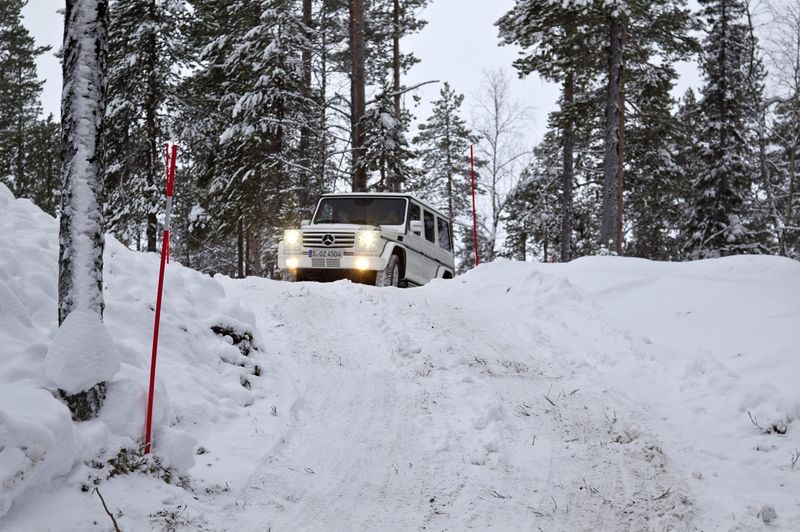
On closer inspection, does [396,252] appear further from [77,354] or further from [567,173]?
[567,173]

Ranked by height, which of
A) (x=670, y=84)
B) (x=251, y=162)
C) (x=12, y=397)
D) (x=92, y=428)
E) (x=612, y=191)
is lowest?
(x=92, y=428)

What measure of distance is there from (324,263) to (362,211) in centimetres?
157

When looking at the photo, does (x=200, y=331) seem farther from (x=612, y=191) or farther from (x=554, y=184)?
(x=554, y=184)

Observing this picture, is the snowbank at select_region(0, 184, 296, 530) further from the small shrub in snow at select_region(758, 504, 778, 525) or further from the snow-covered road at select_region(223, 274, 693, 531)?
the small shrub in snow at select_region(758, 504, 778, 525)

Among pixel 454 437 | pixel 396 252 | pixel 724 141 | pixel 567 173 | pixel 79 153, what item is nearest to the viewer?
pixel 79 153

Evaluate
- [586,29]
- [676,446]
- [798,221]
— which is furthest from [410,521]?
[798,221]

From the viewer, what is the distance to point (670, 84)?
57.5ft

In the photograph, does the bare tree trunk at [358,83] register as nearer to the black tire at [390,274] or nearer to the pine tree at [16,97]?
the black tire at [390,274]

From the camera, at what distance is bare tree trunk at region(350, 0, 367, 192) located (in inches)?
626

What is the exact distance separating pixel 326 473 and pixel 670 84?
17.0 m

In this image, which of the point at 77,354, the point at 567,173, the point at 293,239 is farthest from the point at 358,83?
the point at 77,354

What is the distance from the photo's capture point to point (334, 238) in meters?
10.7

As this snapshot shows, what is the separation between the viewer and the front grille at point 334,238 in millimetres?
10633

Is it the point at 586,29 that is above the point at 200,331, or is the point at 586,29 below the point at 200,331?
above
